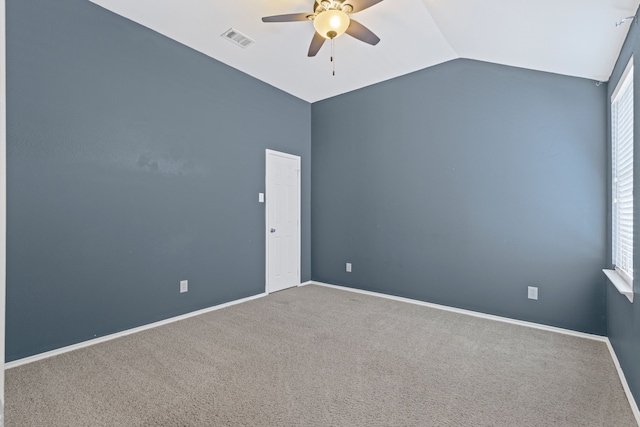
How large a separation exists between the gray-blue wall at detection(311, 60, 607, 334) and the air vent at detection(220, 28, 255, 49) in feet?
5.88

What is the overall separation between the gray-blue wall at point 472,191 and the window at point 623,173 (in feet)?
0.76

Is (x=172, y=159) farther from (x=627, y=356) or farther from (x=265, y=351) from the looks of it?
(x=627, y=356)

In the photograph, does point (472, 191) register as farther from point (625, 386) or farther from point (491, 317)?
point (625, 386)

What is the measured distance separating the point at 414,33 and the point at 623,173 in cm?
224

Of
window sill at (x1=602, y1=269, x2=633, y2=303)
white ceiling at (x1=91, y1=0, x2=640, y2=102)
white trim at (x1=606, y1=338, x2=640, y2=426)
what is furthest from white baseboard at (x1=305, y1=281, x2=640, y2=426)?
white ceiling at (x1=91, y1=0, x2=640, y2=102)

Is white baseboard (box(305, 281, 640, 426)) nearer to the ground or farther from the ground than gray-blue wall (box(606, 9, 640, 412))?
nearer to the ground

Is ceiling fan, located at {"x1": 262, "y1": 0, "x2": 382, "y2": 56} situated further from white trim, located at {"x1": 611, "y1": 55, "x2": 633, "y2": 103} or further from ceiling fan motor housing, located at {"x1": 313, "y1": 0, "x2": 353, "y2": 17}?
white trim, located at {"x1": 611, "y1": 55, "x2": 633, "y2": 103}

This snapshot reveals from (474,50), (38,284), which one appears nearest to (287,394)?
(38,284)

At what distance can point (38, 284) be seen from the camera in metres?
2.54

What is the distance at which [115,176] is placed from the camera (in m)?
2.98

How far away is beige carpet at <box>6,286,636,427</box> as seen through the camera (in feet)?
6.13

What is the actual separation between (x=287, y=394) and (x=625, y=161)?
308 centimetres

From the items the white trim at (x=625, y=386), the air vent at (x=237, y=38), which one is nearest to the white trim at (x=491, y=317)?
the white trim at (x=625, y=386)

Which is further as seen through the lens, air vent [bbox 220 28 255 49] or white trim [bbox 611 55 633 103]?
air vent [bbox 220 28 255 49]
